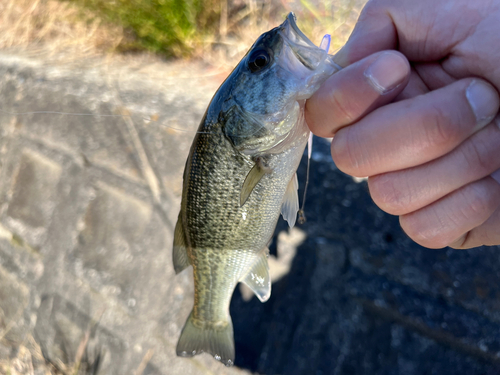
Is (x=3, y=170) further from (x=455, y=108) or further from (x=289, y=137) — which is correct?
(x=455, y=108)

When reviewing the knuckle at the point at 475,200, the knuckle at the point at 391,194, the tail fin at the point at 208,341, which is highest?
the knuckle at the point at 475,200

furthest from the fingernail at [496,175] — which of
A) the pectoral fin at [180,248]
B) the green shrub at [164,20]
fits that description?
the green shrub at [164,20]

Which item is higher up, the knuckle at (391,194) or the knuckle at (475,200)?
the knuckle at (475,200)

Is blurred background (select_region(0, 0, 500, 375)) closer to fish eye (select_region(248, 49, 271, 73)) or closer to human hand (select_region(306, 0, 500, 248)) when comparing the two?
fish eye (select_region(248, 49, 271, 73))

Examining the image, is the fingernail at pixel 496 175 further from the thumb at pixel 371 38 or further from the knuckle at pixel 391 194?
the thumb at pixel 371 38

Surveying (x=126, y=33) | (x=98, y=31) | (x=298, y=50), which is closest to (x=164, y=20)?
(x=126, y=33)

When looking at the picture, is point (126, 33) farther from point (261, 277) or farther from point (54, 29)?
point (261, 277)

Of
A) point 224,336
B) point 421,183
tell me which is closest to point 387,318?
point 224,336
